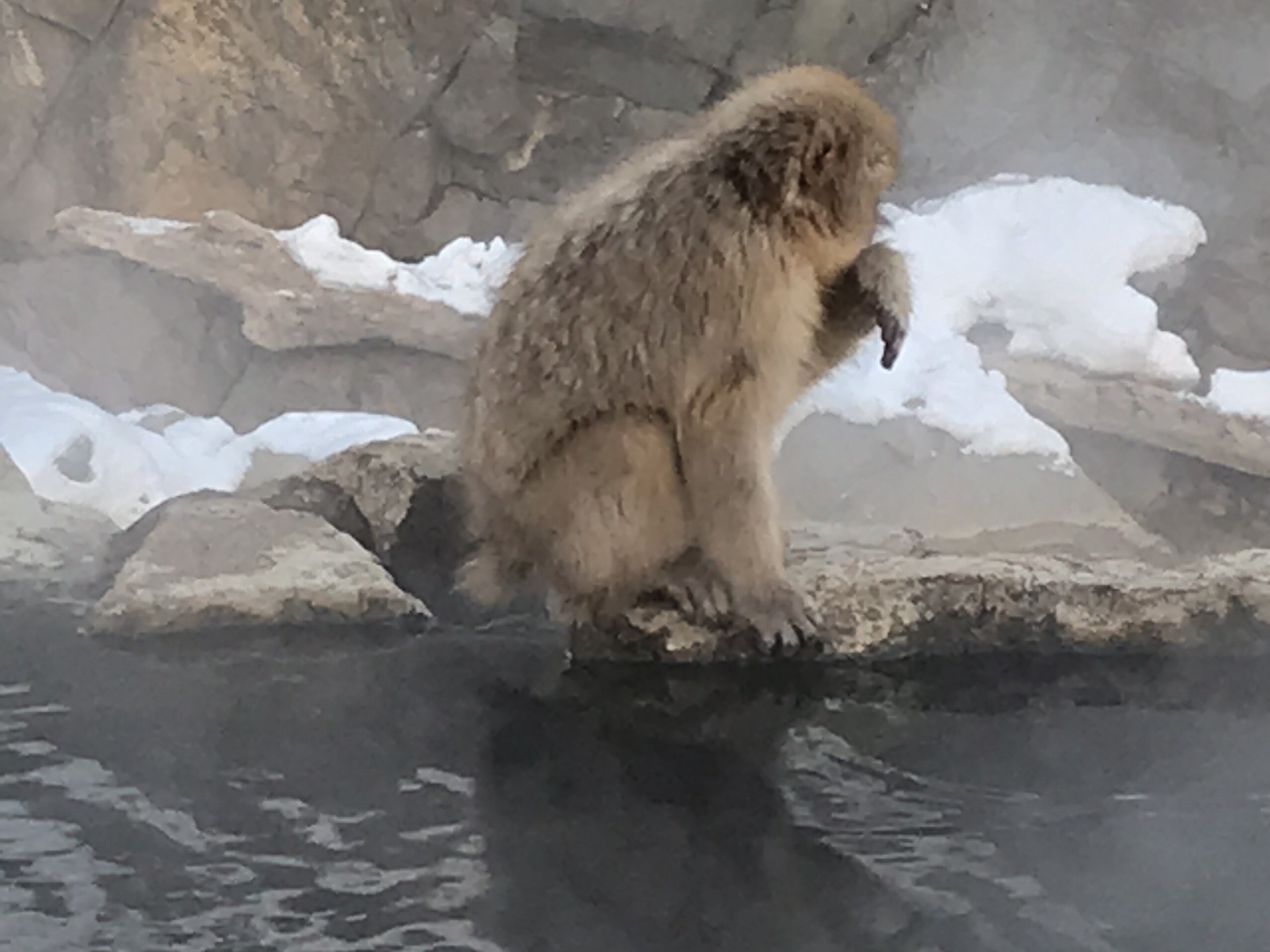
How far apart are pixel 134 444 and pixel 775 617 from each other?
1.96 metres

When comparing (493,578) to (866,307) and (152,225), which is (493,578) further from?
(152,225)

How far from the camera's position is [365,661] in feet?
6.70

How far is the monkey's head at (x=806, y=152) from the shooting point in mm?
2100

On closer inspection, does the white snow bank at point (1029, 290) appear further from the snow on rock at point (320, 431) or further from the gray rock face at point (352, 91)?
the snow on rock at point (320, 431)

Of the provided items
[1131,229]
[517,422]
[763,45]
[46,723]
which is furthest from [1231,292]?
[46,723]

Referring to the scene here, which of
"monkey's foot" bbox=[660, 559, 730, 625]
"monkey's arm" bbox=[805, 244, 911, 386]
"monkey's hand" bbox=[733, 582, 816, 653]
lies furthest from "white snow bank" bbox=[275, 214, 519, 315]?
"monkey's hand" bbox=[733, 582, 816, 653]

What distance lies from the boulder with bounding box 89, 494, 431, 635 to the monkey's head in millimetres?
971

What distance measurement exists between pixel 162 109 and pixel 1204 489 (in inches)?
119

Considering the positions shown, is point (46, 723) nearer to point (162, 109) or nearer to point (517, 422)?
point (517, 422)

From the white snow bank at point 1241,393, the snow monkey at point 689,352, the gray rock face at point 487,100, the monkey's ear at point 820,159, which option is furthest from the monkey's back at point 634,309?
the white snow bank at point 1241,393

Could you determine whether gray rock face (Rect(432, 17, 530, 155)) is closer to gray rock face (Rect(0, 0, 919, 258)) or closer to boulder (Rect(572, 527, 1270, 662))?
gray rock face (Rect(0, 0, 919, 258))

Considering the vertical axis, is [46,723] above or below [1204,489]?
below

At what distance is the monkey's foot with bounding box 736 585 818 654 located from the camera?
2.13 meters

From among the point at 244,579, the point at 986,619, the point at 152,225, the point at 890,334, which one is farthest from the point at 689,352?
the point at 152,225
